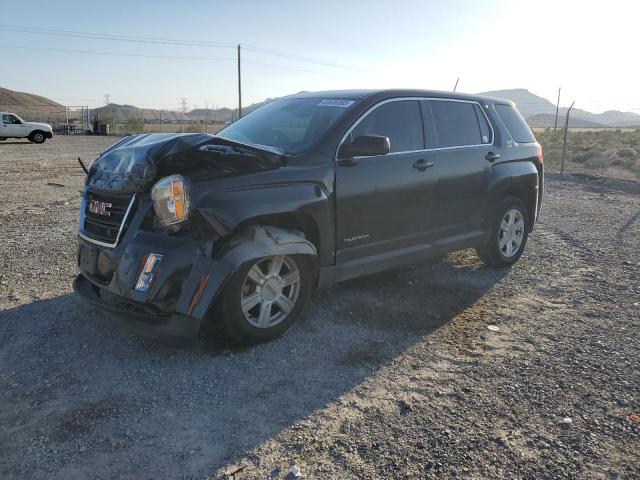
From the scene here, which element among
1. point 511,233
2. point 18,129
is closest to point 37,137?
point 18,129

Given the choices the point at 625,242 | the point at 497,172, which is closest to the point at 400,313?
the point at 497,172

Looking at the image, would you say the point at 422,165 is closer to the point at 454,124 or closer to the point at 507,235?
the point at 454,124

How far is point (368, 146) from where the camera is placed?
4.11 meters

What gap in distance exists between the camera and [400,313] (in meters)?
4.66

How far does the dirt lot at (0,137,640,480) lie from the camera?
2664mm

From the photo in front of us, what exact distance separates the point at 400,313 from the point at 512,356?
42.0 inches

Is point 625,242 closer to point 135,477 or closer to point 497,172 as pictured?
point 497,172

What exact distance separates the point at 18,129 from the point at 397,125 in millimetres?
28960

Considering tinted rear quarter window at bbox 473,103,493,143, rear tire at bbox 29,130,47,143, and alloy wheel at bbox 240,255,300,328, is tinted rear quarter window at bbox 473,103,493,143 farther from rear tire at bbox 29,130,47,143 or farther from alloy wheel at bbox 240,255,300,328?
rear tire at bbox 29,130,47,143

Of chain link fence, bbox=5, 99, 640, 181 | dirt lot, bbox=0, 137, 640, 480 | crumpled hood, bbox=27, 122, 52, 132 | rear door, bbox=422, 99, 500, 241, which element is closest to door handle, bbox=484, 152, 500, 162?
rear door, bbox=422, 99, 500, 241

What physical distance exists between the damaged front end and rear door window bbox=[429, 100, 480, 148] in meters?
2.09

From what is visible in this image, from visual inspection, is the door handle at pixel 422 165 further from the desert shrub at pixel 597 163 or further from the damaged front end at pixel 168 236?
the desert shrub at pixel 597 163

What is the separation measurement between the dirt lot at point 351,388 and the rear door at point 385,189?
66 cm

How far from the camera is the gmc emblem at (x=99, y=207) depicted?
3713 millimetres
